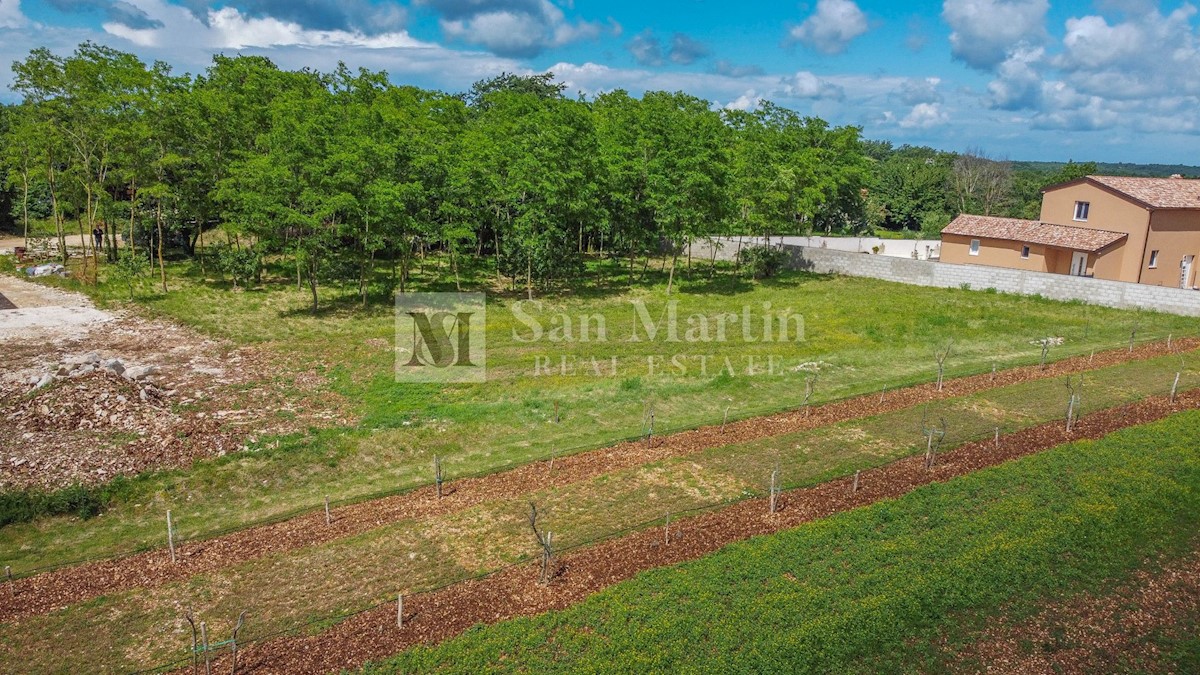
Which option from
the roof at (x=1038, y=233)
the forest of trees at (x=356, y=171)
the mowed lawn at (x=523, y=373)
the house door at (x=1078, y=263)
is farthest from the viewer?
the house door at (x=1078, y=263)

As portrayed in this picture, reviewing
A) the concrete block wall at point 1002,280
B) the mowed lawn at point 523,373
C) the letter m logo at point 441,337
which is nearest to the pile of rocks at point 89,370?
the mowed lawn at point 523,373

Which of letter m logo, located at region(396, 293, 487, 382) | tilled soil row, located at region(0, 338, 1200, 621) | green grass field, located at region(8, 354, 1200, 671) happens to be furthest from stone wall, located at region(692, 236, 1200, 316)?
letter m logo, located at region(396, 293, 487, 382)

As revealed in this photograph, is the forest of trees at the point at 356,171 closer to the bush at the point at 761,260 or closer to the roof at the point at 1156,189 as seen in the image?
the bush at the point at 761,260

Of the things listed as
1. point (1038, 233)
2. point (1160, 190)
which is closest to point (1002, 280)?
point (1038, 233)

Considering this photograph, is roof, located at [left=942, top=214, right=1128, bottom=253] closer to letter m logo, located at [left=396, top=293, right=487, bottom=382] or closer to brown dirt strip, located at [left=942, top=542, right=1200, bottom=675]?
letter m logo, located at [left=396, top=293, right=487, bottom=382]

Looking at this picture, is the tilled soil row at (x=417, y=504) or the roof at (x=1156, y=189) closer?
the tilled soil row at (x=417, y=504)

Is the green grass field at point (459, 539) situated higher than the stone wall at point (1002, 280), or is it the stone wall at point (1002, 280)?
the stone wall at point (1002, 280)

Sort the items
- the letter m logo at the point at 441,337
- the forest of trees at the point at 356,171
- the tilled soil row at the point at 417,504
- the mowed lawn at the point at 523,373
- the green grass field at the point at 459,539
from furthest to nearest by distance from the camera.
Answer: the forest of trees at the point at 356,171, the letter m logo at the point at 441,337, the mowed lawn at the point at 523,373, the tilled soil row at the point at 417,504, the green grass field at the point at 459,539

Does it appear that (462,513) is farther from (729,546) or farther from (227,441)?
(227,441)
